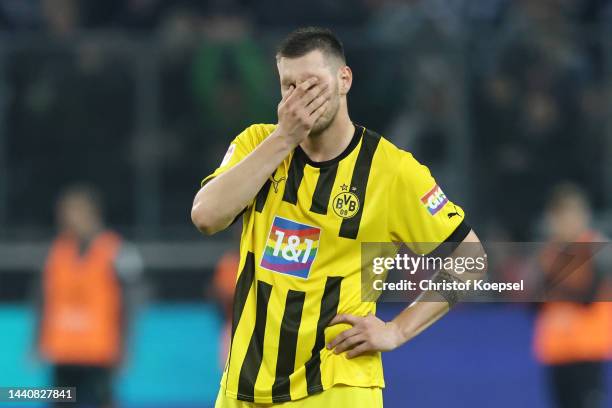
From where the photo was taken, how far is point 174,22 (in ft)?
36.3

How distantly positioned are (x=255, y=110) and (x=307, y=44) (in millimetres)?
6398

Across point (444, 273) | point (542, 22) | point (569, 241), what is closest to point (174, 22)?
point (542, 22)

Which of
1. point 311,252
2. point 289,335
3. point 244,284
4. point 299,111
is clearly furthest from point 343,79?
point 289,335

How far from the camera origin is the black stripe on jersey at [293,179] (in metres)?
3.74

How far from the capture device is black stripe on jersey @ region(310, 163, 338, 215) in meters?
3.73

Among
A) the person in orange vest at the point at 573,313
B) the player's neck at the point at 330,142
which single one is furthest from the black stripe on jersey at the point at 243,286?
the person in orange vest at the point at 573,313

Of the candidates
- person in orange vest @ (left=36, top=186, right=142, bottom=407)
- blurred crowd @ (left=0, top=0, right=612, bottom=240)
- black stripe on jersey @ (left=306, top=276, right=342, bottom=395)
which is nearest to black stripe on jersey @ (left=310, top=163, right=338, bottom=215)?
black stripe on jersey @ (left=306, top=276, right=342, bottom=395)

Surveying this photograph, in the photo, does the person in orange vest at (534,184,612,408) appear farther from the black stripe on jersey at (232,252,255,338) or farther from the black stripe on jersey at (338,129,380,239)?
the black stripe on jersey at (232,252,255,338)

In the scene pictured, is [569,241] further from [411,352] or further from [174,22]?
[174,22]

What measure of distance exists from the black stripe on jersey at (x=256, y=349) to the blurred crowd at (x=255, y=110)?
6208mm

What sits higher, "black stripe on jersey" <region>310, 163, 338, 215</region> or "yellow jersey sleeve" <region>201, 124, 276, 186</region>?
"yellow jersey sleeve" <region>201, 124, 276, 186</region>

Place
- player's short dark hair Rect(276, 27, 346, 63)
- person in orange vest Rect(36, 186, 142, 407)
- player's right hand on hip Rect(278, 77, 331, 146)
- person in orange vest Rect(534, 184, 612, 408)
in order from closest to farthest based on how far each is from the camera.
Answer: player's right hand on hip Rect(278, 77, 331, 146)
player's short dark hair Rect(276, 27, 346, 63)
person in orange vest Rect(534, 184, 612, 408)
person in orange vest Rect(36, 186, 142, 407)

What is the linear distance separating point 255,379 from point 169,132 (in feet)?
21.4

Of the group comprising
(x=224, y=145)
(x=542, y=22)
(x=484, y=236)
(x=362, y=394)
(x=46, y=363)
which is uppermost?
(x=542, y=22)
